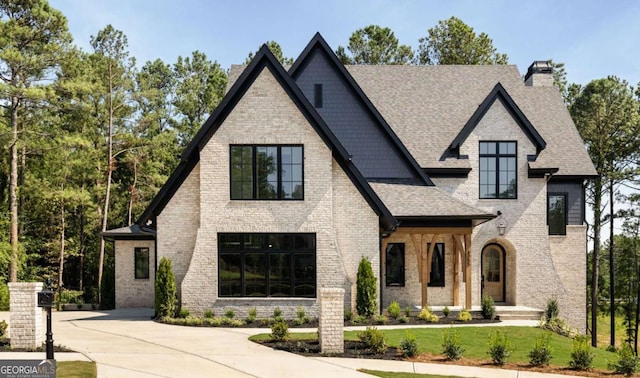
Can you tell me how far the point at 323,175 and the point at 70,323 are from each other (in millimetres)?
9689

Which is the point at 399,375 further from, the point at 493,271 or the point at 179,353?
the point at 493,271

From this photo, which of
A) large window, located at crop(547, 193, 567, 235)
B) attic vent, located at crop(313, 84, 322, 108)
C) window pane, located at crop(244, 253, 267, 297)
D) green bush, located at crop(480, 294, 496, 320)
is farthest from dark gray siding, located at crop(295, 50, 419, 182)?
large window, located at crop(547, 193, 567, 235)

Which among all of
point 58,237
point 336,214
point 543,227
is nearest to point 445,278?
point 543,227

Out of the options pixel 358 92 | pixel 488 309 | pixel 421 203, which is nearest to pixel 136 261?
pixel 358 92

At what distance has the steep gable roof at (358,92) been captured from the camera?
23.2 m

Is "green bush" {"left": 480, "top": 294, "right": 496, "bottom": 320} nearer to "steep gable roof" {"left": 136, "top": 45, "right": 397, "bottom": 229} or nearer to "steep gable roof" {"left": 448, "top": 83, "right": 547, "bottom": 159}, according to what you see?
"steep gable roof" {"left": 136, "top": 45, "right": 397, "bottom": 229}

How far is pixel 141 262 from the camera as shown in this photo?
26.6 meters

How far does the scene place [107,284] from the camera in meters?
27.6

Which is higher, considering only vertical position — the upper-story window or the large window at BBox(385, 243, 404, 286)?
the upper-story window

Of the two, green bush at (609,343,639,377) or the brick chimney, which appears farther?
the brick chimney

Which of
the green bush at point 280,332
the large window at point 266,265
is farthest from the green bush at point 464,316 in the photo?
the green bush at point 280,332

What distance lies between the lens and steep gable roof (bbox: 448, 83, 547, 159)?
78.8ft

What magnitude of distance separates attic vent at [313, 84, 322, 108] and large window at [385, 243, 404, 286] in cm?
656

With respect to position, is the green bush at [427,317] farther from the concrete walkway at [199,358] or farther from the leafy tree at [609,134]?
the leafy tree at [609,134]
